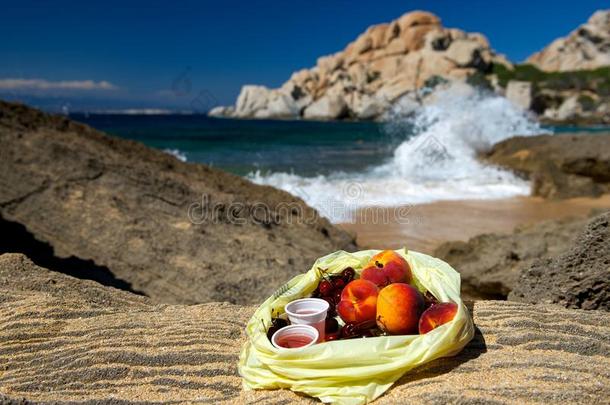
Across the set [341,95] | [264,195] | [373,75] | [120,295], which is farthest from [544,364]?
[373,75]

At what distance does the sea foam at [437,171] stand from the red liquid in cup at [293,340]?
7.68 m

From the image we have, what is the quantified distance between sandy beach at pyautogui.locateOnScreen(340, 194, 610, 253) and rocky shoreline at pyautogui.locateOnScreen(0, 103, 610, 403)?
140 centimetres

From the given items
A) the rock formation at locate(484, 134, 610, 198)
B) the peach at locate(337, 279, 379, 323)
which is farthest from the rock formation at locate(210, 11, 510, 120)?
the peach at locate(337, 279, 379, 323)

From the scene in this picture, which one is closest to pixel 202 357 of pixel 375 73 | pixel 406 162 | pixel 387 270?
Result: pixel 387 270

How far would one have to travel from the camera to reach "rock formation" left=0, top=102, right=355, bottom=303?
5.43 meters

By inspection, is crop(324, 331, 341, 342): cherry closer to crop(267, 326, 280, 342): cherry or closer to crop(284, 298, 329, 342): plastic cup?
crop(284, 298, 329, 342): plastic cup

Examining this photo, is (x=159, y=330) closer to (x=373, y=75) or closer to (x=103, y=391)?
(x=103, y=391)

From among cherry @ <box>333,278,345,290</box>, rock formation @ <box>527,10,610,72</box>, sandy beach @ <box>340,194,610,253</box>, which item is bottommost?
sandy beach @ <box>340,194,610,253</box>

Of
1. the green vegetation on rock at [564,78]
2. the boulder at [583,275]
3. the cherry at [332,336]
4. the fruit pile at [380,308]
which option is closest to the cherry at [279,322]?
the fruit pile at [380,308]

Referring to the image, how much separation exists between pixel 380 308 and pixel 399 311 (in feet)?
0.34

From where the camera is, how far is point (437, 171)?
1642 cm

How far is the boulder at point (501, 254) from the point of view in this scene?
5.16 metres

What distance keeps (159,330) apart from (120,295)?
955 mm

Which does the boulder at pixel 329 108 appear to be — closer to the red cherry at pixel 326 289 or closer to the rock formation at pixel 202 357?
the rock formation at pixel 202 357
